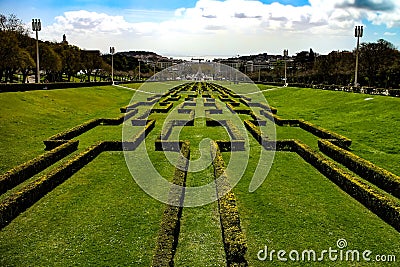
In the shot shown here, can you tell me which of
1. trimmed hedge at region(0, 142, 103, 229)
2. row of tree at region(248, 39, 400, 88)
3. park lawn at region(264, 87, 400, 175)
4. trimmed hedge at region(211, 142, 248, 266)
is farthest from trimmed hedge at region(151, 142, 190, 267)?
row of tree at region(248, 39, 400, 88)

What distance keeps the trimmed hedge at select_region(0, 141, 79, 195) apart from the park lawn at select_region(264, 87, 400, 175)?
1013cm

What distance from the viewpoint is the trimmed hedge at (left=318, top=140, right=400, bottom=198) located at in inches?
385

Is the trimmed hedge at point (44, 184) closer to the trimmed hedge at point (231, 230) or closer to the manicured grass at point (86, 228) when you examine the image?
the manicured grass at point (86, 228)

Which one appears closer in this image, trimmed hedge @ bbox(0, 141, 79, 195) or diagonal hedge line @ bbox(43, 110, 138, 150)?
trimmed hedge @ bbox(0, 141, 79, 195)

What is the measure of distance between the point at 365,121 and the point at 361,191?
485 inches

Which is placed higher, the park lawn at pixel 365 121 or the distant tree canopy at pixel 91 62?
the distant tree canopy at pixel 91 62

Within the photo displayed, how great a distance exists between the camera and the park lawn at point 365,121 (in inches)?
554

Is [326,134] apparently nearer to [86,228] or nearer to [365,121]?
[365,121]

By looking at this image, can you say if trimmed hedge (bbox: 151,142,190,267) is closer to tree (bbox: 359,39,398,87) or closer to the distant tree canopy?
the distant tree canopy

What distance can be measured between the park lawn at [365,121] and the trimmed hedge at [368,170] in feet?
3.75

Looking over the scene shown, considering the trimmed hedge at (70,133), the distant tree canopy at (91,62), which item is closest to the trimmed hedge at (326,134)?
the trimmed hedge at (70,133)

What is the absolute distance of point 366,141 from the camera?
53.1 ft

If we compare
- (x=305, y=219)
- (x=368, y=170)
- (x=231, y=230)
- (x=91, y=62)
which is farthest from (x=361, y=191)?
(x=91, y=62)

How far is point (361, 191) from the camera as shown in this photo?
9.02 meters
